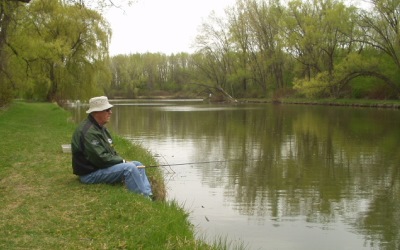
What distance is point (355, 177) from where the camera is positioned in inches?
394

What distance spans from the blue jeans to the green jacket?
84mm

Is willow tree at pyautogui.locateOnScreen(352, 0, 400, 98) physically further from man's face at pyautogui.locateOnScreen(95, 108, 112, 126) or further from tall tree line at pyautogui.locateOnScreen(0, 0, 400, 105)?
man's face at pyautogui.locateOnScreen(95, 108, 112, 126)

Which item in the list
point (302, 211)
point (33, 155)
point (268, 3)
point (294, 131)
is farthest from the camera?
point (268, 3)

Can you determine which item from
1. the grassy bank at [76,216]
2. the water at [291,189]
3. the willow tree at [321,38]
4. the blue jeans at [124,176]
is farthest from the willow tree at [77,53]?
the blue jeans at [124,176]

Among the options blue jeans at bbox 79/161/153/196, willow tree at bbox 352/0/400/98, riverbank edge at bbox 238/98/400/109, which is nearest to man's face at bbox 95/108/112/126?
blue jeans at bbox 79/161/153/196

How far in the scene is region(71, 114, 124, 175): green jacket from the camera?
20.2ft

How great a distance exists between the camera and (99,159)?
6156 mm

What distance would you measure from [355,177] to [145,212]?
21.1 ft

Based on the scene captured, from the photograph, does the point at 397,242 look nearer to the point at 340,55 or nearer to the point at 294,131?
the point at 294,131

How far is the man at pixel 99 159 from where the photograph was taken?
6.18m

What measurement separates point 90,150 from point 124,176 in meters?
0.61

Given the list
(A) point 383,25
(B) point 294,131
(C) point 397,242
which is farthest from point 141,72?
(C) point 397,242

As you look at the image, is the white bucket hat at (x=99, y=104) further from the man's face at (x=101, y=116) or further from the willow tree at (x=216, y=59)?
the willow tree at (x=216, y=59)

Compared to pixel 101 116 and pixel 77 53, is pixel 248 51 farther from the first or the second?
pixel 101 116
